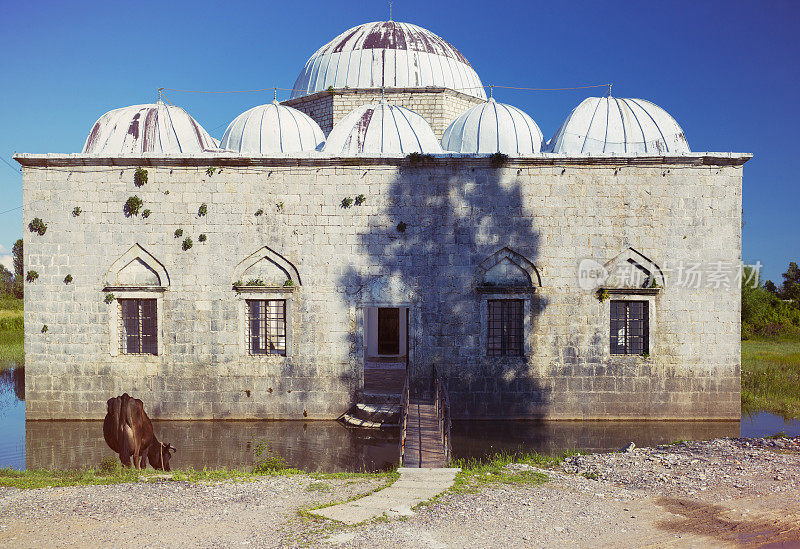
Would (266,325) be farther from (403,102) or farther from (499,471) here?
(403,102)

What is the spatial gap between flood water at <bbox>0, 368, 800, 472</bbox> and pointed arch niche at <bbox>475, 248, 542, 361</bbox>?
4.87 feet

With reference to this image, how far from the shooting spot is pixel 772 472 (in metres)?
7.77

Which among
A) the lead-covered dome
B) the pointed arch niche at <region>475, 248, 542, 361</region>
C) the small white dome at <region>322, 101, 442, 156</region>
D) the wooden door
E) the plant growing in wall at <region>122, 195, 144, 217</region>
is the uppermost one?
the lead-covered dome

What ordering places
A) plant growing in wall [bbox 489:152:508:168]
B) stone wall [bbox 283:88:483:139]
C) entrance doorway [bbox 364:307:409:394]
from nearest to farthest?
plant growing in wall [bbox 489:152:508:168]
entrance doorway [bbox 364:307:409:394]
stone wall [bbox 283:88:483:139]

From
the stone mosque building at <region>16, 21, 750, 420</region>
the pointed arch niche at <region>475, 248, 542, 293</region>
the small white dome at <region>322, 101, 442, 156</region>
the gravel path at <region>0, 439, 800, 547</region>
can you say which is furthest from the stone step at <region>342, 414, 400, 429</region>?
the small white dome at <region>322, 101, 442, 156</region>

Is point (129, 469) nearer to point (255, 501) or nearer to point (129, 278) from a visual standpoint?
point (255, 501)

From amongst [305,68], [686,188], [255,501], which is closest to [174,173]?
[255,501]

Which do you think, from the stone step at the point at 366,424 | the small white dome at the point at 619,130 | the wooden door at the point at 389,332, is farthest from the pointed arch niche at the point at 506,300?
the wooden door at the point at 389,332

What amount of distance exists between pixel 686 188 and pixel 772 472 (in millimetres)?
6073

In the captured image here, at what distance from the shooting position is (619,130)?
45.7 ft

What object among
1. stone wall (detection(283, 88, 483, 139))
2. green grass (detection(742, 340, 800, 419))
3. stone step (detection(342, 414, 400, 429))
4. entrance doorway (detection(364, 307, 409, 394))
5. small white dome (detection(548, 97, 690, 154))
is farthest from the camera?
stone wall (detection(283, 88, 483, 139))

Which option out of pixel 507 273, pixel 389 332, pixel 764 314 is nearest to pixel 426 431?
pixel 507 273

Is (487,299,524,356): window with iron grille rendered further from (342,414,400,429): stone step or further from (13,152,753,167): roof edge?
(13,152,753,167): roof edge

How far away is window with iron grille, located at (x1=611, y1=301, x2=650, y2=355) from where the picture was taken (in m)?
12.1
